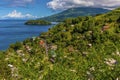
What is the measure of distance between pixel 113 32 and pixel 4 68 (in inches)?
599

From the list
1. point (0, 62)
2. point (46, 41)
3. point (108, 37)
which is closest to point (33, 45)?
point (46, 41)

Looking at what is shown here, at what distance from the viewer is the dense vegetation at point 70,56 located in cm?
2819

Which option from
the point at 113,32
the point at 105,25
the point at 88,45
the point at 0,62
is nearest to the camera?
the point at 0,62

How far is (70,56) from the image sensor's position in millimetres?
32000

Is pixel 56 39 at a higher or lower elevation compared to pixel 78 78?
higher

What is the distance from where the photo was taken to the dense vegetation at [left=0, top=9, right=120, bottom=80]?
28188 mm

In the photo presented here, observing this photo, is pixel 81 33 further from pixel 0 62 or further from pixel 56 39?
pixel 0 62

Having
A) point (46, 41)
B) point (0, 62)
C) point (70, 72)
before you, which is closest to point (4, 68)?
point (0, 62)

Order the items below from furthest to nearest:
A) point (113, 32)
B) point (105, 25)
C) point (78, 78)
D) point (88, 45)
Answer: point (105, 25) < point (113, 32) < point (88, 45) < point (78, 78)

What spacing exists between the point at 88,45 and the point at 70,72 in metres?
6.29

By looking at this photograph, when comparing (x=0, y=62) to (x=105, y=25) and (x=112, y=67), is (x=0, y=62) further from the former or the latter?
(x=105, y=25)

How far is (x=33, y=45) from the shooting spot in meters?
35.2

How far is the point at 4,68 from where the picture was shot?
28703 millimetres

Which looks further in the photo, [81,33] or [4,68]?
[81,33]
